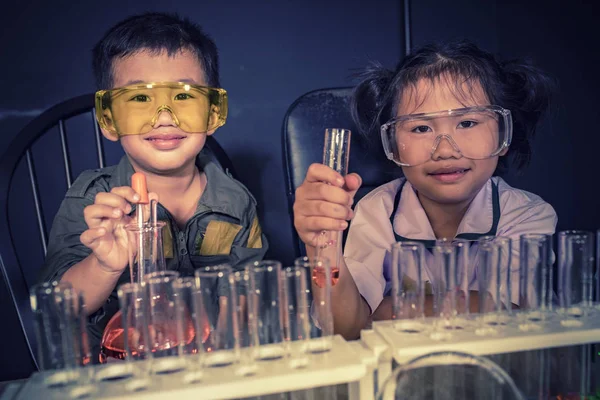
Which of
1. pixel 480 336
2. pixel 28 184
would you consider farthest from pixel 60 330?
pixel 28 184

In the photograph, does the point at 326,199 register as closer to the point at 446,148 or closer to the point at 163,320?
the point at 163,320

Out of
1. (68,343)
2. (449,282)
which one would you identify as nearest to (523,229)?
(449,282)

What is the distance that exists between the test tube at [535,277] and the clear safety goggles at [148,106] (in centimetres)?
85

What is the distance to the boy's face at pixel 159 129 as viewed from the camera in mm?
1254

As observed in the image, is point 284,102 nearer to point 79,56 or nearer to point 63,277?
point 79,56

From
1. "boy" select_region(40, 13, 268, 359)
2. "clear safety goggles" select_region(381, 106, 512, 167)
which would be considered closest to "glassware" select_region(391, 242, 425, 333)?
"boy" select_region(40, 13, 268, 359)

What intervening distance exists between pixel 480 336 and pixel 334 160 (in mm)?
350

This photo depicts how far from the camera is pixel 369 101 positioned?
5.13 ft

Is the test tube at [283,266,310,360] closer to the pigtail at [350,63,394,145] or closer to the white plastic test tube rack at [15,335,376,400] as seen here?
the white plastic test tube rack at [15,335,376,400]

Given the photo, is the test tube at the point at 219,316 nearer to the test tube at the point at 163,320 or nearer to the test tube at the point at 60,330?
the test tube at the point at 163,320

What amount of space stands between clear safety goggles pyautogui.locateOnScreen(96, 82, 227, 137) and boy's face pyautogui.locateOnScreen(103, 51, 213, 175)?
0.15 ft

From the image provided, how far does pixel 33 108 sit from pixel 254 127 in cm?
83

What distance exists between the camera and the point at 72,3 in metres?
1.82

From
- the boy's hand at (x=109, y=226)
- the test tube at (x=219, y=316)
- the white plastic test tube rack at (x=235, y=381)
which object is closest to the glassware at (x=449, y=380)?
the white plastic test tube rack at (x=235, y=381)
